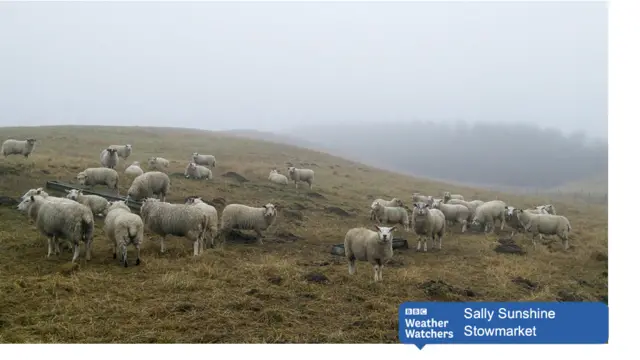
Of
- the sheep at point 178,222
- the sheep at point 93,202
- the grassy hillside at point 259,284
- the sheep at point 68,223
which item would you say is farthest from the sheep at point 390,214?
the sheep at point 68,223

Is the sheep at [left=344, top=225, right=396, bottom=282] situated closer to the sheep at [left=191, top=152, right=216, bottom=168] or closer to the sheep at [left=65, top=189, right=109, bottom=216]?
the sheep at [left=65, top=189, right=109, bottom=216]

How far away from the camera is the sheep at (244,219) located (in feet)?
47.8

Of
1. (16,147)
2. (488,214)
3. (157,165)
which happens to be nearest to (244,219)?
(488,214)

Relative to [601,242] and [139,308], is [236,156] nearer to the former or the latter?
[601,242]

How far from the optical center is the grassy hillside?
7.30 meters

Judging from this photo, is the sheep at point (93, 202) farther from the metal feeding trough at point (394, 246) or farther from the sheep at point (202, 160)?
the sheep at point (202, 160)

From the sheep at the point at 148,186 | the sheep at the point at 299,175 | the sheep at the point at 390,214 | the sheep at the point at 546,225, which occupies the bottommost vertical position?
the sheep at the point at 546,225

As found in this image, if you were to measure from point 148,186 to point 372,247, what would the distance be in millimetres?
10509

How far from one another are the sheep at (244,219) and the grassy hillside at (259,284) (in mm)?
643

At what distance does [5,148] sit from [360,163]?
3974cm

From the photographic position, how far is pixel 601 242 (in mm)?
19234

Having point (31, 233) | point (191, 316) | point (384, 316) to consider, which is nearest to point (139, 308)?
point (191, 316)

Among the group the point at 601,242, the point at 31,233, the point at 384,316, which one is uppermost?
the point at 31,233

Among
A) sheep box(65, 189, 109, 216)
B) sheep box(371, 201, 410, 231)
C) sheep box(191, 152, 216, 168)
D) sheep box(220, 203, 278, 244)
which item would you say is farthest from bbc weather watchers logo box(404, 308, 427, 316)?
sheep box(191, 152, 216, 168)
